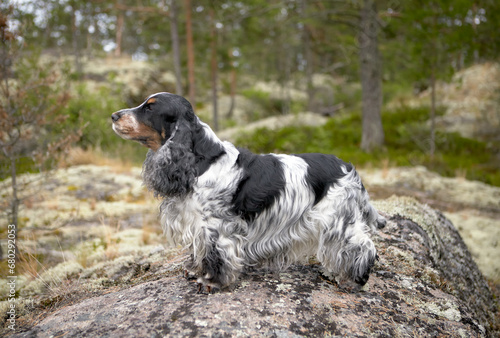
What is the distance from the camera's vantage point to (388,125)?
49.1ft

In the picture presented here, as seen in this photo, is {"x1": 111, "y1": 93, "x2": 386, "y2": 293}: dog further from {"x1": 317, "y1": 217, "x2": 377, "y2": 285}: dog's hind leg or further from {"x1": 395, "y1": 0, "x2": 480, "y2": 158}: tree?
{"x1": 395, "y1": 0, "x2": 480, "y2": 158}: tree

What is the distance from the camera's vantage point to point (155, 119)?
294 centimetres

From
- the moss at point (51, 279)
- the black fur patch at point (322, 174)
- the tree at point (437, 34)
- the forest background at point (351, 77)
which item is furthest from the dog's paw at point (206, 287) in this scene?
the tree at point (437, 34)

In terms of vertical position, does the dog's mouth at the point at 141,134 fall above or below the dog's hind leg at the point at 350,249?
above

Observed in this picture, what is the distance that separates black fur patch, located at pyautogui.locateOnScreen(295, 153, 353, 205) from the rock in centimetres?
85

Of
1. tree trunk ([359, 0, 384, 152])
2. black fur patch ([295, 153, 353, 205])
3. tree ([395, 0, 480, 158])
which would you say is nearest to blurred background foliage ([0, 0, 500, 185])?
tree ([395, 0, 480, 158])

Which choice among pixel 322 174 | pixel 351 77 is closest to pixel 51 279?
pixel 322 174

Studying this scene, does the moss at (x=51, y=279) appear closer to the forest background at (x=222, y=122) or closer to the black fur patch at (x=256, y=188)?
the forest background at (x=222, y=122)

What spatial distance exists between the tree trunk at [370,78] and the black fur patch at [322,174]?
10.2 metres

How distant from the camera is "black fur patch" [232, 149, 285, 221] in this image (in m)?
2.99

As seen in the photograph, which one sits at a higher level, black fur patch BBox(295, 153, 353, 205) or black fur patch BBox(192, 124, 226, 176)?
black fur patch BBox(192, 124, 226, 176)

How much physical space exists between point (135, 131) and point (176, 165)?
450 mm

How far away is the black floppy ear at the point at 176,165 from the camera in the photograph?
2.90 metres

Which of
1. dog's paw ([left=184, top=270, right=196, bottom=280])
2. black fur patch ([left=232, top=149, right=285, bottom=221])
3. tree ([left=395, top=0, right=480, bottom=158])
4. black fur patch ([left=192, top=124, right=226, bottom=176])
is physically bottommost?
dog's paw ([left=184, top=270, right=196, bottom=280])
